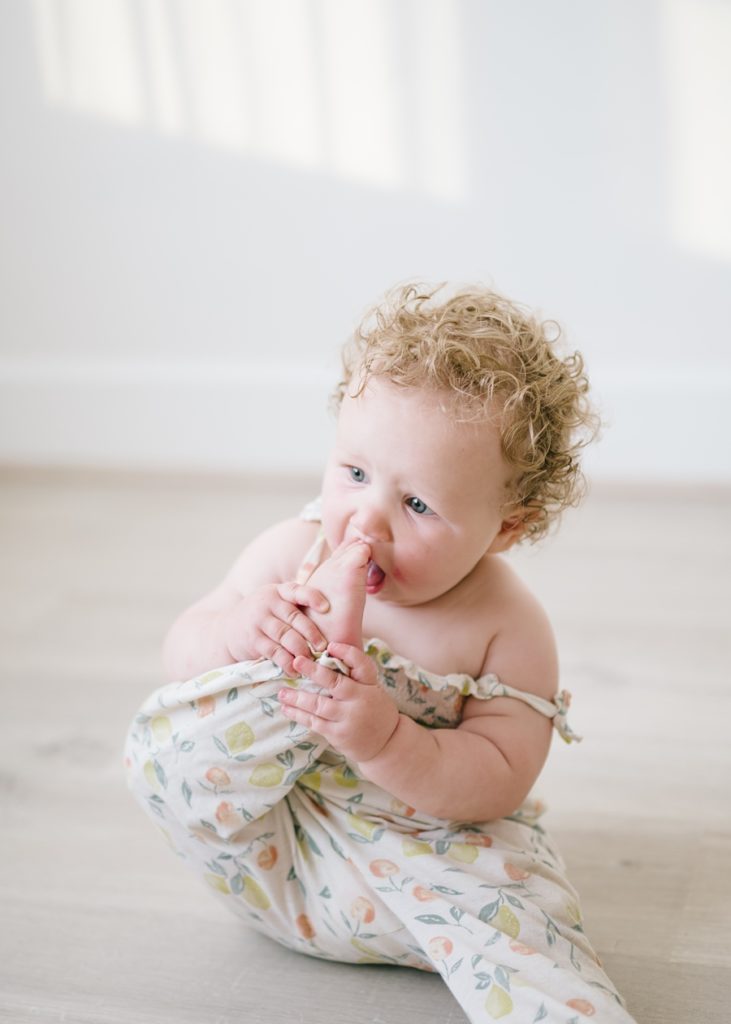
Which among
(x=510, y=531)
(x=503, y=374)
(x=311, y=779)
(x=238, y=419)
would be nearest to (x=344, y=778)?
(x=311, y=779)

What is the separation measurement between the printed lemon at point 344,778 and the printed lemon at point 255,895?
0.34 ft

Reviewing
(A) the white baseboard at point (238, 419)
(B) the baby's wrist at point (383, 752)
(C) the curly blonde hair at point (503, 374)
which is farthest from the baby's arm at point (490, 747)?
(A) the white baseboard at point (238, 419)

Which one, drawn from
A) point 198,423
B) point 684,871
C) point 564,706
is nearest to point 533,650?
point 564,706

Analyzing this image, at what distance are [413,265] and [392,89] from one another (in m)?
0.30

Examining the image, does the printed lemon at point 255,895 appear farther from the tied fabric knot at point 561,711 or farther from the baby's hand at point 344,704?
the tied fabric knot at point 561,711

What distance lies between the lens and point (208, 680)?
905mm

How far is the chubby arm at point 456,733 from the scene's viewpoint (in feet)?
2.84

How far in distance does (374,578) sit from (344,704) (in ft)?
0.38

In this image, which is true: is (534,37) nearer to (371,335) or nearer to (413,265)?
(413,265)

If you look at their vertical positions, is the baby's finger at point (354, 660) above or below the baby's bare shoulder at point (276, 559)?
below

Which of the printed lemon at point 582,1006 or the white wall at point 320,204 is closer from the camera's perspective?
the printed lemon at point 582,1006

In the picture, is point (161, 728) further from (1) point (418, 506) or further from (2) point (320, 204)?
(2) point (320, 204)

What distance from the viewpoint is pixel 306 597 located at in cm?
89

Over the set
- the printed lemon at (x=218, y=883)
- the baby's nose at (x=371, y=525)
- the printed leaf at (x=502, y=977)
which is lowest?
the printed leaf at (x=502, y=977)
